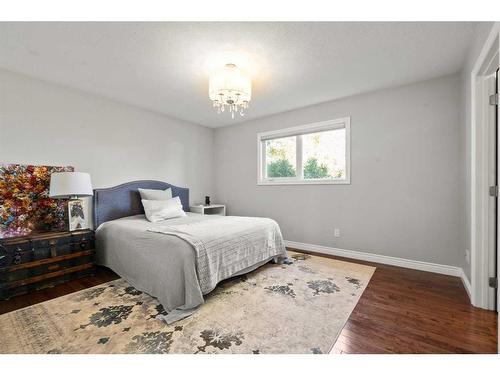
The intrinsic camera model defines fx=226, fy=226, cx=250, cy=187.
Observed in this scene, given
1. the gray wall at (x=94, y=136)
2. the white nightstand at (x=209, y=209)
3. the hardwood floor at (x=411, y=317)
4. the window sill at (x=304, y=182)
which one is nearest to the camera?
the hardwood floor at (x=411, y=317)

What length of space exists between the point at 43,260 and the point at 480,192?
161 inches

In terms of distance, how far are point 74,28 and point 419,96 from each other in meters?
3.62

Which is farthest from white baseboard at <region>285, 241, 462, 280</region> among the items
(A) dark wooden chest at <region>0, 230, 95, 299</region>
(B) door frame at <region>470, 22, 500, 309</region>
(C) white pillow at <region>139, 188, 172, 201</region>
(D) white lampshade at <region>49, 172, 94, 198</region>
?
(D) white lampshade at <region>49, 172, 94, 198</region>

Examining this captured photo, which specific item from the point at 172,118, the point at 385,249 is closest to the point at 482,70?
the point at 385,249

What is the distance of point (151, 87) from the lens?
114 inches

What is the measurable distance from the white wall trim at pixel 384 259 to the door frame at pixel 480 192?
2.41 feet

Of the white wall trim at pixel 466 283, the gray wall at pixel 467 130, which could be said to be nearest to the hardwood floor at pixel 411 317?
the white wall trim at pixel 466 283

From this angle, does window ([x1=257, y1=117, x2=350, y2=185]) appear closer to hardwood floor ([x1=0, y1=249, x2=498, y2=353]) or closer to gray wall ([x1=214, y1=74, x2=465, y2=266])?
gray wall ([x1=214, y1=74, x2=465, y2=266])

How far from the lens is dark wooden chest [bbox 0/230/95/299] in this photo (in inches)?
82.7

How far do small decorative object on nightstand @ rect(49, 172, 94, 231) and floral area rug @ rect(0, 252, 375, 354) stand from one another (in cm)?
83

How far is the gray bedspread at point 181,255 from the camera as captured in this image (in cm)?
187

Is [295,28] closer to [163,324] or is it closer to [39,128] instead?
[163,324]

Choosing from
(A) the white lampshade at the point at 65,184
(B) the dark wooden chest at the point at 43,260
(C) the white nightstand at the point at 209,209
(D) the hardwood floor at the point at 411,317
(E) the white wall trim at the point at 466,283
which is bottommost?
(D) the hardwood floor at the point at 411,317

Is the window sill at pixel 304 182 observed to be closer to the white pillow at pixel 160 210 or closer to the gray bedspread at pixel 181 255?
the gray bedspread at pixel 181 255
